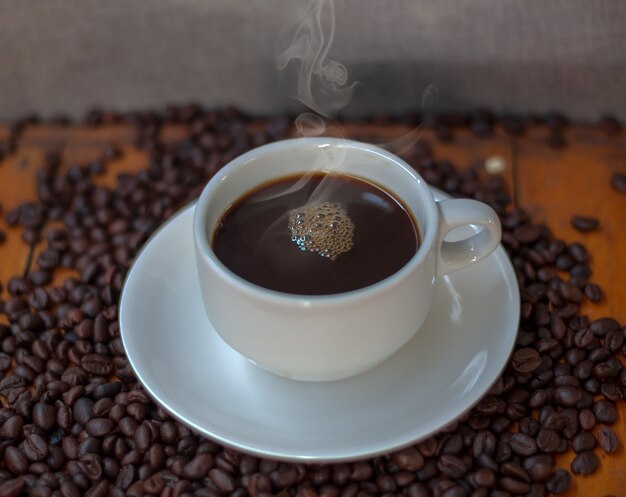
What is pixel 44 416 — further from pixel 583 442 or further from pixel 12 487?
pixel 583 442

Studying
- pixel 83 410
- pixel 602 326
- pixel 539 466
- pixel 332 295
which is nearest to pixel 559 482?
pixel 539 466

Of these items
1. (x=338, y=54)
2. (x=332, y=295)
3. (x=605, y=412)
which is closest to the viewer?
(x=332, y=295)

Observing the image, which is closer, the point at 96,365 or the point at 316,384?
the point at 316,384

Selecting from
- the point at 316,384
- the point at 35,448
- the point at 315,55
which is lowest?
the point at 35,448

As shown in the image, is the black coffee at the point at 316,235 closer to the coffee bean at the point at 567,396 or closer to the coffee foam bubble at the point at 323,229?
the coffee foam bubble at the point at 323,229

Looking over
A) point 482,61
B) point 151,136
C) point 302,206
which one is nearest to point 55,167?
point 151,136

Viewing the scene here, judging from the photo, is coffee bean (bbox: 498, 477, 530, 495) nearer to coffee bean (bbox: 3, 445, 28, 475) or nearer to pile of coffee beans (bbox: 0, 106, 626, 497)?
pile of coffee beans (bbox: 0, 106, 626, 497)

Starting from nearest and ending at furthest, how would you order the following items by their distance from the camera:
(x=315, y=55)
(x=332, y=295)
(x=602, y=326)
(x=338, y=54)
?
(x=332, y=295), (x=602, y=326), (x=315, y=55), (x=338, y=54)
